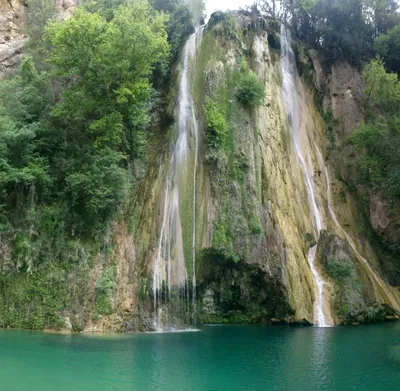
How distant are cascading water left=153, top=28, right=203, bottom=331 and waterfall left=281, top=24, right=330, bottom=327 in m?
6.26

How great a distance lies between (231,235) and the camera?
76.7 feet

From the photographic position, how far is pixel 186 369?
44.2 ft

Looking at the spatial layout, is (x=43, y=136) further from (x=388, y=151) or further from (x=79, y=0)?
(x=388, y=151)

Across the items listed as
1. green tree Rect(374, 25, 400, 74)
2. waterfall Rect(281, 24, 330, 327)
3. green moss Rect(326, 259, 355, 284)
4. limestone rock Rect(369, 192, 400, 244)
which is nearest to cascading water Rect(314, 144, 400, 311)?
waterfall Rect(281, 24, 330, 327)

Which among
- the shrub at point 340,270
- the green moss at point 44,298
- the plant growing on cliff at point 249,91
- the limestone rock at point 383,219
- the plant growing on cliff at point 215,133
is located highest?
the plant growing on cliff at point 249,91

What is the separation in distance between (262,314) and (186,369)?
10.8 metres

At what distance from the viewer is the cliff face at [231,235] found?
21203 millimetres

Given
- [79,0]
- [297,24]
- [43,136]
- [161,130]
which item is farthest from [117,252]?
[297,24]

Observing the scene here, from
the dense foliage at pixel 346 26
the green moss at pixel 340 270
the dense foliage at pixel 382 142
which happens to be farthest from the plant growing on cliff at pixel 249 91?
the dense foliage at pixel 346 26

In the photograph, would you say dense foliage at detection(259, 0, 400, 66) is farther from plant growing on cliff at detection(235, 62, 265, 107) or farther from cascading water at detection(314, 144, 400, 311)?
plant growing on cliff at detection(235, 62, 265, 107)

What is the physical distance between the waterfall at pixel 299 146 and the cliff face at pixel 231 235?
0.26 meters

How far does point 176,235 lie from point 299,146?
39.0 feet

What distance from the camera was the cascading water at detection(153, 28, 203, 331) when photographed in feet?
71.1

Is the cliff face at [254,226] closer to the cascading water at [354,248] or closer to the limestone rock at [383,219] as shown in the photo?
the cascading water at [354,248]
